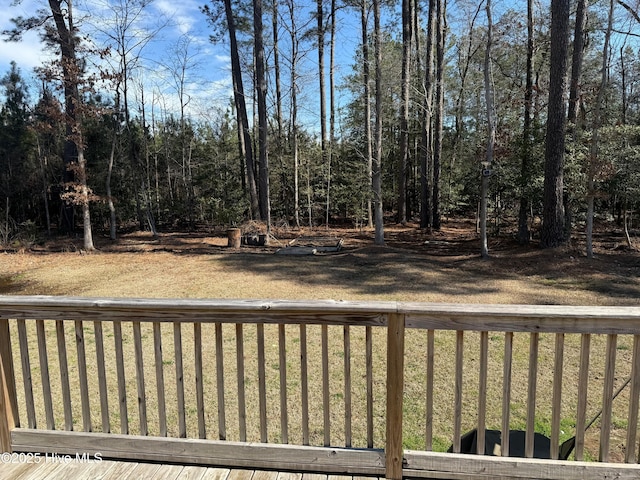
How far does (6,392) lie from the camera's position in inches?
78.5

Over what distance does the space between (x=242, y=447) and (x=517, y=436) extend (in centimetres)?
171

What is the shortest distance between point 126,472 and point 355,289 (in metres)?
5.77

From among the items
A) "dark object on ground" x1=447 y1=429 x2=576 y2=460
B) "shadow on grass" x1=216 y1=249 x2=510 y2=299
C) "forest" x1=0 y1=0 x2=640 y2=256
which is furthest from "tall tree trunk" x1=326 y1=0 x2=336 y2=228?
"dark object on ground" x1=447 y1=429 x2=576 y2=460

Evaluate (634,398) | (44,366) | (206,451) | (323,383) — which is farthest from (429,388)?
(44,366)

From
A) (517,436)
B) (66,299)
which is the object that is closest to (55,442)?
(66,299)

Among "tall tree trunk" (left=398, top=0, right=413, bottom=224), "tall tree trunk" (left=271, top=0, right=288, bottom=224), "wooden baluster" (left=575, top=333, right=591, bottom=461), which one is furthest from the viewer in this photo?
"tall tree trunk" (left=271, top=0, right=288, bottom=224)

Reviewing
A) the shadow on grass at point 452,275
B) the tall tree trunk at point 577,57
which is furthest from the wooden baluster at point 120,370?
the tall tree trunk at point 577,57

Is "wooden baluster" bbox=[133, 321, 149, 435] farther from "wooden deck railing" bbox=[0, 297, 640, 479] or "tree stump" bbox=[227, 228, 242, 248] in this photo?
"tree stump" bbox=[227, 228, 242, 248]

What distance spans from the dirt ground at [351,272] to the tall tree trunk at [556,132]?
1.87 feet

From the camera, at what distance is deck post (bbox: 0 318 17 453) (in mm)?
1955

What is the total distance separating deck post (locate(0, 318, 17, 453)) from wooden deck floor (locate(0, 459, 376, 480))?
0.40 ft

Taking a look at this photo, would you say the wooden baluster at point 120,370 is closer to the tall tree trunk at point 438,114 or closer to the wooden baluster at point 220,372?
the wooden baluster at point 220,372

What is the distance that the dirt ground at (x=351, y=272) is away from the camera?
7.18 m

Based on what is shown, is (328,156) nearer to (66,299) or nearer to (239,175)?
(239,175)
